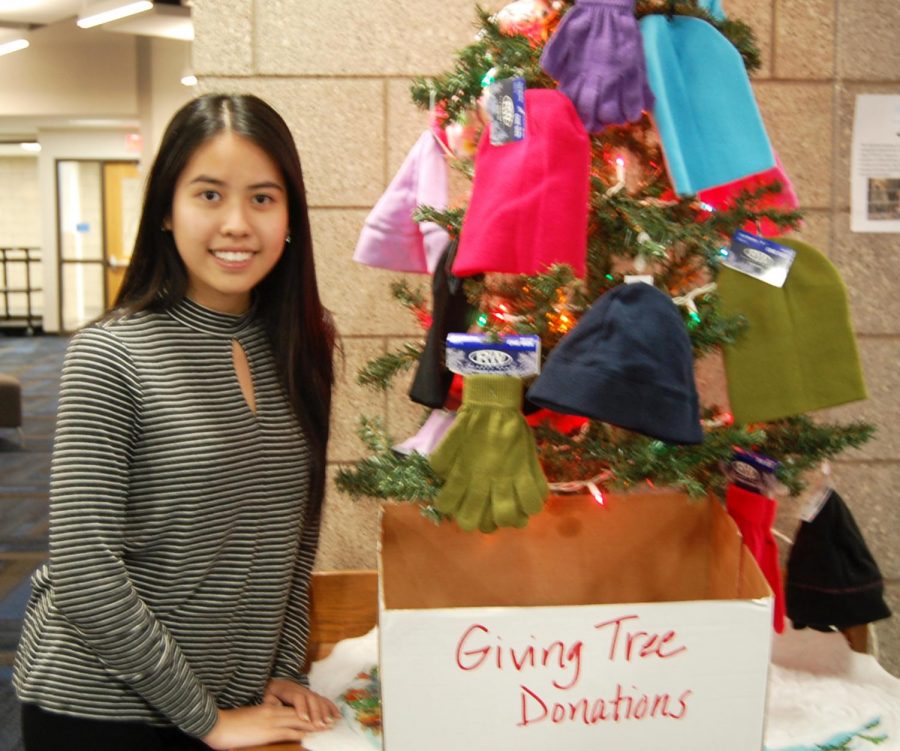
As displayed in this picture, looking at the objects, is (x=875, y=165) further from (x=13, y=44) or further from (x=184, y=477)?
(x=13, y=44)

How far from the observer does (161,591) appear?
1.25 meters

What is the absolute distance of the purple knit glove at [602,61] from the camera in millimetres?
1195

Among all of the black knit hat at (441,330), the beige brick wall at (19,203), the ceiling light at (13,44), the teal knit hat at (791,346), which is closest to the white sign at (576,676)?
the teal knit hat at (791,346)

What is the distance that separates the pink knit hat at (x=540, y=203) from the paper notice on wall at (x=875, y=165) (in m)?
1.00

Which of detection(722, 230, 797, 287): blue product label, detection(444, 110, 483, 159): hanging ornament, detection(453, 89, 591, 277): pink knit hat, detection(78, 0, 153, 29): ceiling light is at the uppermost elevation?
detection(78, 0, 153, 29): ceiling light

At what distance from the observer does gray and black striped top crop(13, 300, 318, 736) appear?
3.84 feet

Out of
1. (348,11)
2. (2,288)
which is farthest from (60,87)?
(348,11)

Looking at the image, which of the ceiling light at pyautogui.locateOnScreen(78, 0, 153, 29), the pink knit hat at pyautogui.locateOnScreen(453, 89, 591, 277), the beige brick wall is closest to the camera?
the pink knit hat at pyautogui.locateOnScreen(453, 89, 591, 277)

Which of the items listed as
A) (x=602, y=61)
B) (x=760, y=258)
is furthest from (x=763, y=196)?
(x=602, y=61)

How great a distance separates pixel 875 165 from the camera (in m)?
1.95

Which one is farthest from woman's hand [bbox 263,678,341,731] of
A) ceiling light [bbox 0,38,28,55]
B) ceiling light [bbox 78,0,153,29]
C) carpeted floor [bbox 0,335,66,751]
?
ceiling light [bbox 0,38,28,55]

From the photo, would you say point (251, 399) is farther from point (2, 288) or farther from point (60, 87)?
point (2, 288)

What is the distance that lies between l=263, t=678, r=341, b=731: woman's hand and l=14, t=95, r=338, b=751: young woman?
0.08 feet

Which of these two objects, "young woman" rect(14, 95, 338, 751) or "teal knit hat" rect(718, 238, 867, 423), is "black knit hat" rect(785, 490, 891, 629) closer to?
"teal knit hat" rect(718, 238, 867, 423)
